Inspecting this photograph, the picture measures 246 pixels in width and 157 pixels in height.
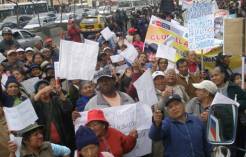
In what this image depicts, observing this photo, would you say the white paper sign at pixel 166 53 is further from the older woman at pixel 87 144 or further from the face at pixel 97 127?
the older woman at pixel 87 144

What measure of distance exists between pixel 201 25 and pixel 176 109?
3.97 meters

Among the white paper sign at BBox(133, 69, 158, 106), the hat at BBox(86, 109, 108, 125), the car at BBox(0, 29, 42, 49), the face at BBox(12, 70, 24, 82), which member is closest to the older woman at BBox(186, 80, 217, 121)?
the white paper sign at BBox(133, 69, 158, 106)

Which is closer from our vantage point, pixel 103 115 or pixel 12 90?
pixel 103 115

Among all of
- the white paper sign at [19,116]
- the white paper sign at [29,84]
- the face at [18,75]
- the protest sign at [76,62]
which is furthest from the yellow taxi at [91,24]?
the white paper sign at [19,116]

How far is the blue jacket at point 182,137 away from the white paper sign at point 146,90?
90cm

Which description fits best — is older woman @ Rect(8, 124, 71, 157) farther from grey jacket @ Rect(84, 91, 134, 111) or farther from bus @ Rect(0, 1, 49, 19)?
bus @ Rect(0, 1, 49, 19)

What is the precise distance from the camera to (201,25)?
9109mm

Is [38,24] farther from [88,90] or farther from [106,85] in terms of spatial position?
[106,85]

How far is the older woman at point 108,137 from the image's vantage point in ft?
17.6

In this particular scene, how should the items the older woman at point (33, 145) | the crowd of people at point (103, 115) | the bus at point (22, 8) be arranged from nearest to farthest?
the older woman at point (33, 145)
the crowd of people at point (103, 115)
the bus at point (22, 8)

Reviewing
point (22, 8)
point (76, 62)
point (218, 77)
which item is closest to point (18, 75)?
point (76, 62)

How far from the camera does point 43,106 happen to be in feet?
21.8

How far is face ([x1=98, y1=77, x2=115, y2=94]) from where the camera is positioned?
6434 mm

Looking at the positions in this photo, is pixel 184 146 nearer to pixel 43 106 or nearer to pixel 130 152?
pixel 130 152
